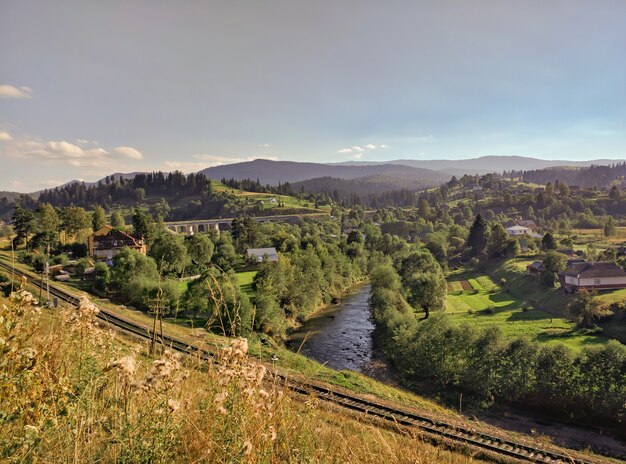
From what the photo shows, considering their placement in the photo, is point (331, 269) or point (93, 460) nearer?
point (93, 460)

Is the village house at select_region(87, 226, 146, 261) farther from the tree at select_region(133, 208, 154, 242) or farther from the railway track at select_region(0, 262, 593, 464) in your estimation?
the railway track at select_region(0, 262, 593, 464)

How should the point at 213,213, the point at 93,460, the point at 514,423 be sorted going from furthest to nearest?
1. the point at 213,213
2. the point at 514,423
3. the point at 93,460

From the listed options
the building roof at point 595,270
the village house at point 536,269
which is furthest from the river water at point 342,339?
the building roof at point 595,270

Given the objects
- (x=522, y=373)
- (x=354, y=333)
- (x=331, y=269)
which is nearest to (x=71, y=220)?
(x=331, y=269)

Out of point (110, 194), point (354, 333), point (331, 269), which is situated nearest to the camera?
point (354, 333)

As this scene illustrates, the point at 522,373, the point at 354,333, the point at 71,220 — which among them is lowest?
the point at 354,333

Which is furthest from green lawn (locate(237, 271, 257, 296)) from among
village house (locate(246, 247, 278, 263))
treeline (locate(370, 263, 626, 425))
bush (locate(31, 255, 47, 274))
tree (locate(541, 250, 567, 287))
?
tree (locate(541, 250, 567, 287))

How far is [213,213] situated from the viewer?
546 ft

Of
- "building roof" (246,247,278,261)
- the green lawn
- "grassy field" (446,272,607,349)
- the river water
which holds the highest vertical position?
"building roof" (246,247,278,261)

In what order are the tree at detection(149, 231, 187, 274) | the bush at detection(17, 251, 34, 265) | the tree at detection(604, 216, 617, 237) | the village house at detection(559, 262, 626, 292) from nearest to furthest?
the bush at detection(17, 251, 34, 265), the village house at detection(559, 262, 626, 292), the tree at detection(149, 231, 187, 274), the tree at detection(604, 216, 617, 237)

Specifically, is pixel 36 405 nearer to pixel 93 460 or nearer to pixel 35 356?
pixel 35 356

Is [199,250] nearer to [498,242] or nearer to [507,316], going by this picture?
[507,316]

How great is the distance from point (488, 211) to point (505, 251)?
80.4 metres

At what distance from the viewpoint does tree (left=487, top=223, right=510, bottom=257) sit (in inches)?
3141
